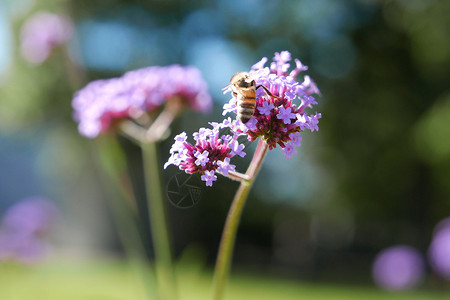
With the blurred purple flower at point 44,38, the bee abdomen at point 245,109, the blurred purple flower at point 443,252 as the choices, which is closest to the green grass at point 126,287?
the blurred purple flower at point 443,252

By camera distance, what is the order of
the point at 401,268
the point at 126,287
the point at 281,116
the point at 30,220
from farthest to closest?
the point at 126,287 < the point at 401,268 < the point at 30,220 < the point at 281,116

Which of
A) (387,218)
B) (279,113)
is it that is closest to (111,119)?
(279,113)

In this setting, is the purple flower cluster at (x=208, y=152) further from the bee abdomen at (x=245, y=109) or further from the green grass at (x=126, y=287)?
the green grass at (x=126, y=287)

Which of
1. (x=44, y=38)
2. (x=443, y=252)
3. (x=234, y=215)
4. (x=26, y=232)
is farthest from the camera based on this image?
(x=443, y=252)

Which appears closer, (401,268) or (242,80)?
(242,80)

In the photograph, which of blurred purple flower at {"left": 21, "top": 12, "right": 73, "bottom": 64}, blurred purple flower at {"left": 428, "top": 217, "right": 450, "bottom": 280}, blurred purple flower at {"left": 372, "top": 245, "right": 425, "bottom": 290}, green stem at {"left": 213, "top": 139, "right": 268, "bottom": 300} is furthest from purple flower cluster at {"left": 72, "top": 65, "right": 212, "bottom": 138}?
blurred purple flower at {"left": 372, "top": 245, "right": 425, "bottom": 290}

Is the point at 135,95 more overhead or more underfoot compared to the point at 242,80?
more overhead

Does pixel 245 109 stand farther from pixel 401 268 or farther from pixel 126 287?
pixel 126 287

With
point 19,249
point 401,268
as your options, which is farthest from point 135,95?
point 401,268
